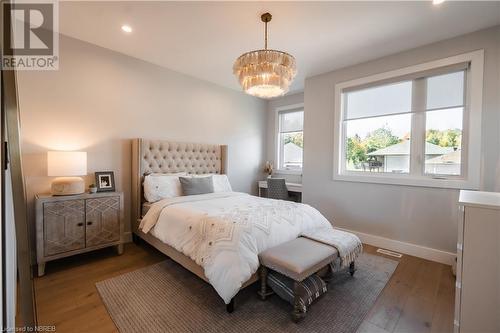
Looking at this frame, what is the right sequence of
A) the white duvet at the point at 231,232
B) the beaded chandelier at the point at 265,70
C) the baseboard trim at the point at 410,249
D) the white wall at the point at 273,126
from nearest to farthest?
the white duvet at the point at 231,232 < the beaded chandelier at the point at 265,70 < the baseboard trim at the point at 410,249 < the white wall at the point at 273,126

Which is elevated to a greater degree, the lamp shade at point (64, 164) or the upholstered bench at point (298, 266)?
the lamp shade at point (64, 164)

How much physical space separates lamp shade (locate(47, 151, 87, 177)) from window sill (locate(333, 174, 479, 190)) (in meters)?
3.49

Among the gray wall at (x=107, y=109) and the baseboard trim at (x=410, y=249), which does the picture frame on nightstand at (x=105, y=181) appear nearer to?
the gray wall at (x=107, y=109)

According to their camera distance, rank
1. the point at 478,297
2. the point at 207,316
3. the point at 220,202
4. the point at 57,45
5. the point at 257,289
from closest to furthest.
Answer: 1. the point at 478,297
2. the point at 207,316
3. the point at 257,289
4. the point at 57,45
5. the point at 220,202

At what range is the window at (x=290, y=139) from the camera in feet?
15.9

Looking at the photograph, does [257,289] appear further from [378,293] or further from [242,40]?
[242,40]

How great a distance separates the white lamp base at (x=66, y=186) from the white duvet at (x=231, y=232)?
2.66 ft

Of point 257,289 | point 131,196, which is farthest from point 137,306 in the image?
point 131,196

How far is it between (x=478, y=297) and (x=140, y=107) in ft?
12.8

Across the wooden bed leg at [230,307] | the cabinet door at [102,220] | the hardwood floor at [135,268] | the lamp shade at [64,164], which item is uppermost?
the lamp shade at [64,164]

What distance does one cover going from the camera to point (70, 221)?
240 cm

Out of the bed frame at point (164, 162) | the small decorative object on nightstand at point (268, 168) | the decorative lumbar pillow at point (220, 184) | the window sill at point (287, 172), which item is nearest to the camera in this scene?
the bed frame at point (164, 162)

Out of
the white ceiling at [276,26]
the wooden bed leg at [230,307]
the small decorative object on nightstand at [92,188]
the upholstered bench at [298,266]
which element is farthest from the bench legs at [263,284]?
the white ceiling at [276,26]

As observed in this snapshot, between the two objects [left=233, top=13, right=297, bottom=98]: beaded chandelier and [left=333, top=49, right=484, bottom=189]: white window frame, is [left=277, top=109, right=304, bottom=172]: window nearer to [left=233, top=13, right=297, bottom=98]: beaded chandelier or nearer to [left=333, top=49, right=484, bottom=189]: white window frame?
[left=333, top=49, right=484, bottom=189]: white window frame
